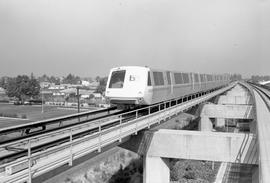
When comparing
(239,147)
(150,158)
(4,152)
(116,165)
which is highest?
(4,152)

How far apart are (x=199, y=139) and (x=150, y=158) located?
9.39 ft

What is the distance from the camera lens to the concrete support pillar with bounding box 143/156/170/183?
13.5m

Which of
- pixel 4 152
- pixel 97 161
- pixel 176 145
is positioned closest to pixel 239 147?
pixel 176 145

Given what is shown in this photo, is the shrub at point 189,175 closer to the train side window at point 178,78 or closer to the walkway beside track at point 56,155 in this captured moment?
the train side window at point 178,78

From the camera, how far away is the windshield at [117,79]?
1527 cm

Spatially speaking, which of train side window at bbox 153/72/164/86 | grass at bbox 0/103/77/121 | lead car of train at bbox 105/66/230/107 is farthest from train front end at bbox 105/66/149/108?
grass at bbox 0/103/77/121

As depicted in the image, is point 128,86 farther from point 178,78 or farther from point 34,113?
point 34,113

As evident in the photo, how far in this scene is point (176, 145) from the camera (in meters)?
13.9

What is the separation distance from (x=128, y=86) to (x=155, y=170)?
15.9 ft

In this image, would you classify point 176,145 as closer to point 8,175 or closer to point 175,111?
point 175,111

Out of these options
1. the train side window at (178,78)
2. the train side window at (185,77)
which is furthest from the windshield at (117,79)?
the train side window at (185,77)

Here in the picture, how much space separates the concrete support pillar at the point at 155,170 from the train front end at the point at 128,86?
321cm

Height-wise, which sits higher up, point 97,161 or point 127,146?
point 127,146

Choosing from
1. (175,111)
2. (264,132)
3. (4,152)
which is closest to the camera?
(4,152)
